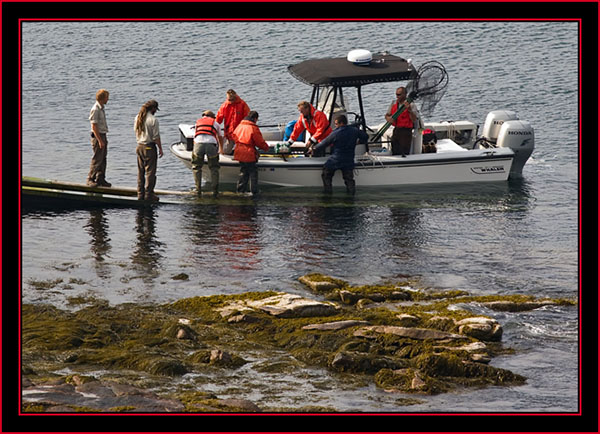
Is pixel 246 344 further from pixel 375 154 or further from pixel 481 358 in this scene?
pixel 375 154

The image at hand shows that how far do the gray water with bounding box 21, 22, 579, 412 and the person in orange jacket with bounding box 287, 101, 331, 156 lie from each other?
1186 mm

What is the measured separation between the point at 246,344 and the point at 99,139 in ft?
28.7

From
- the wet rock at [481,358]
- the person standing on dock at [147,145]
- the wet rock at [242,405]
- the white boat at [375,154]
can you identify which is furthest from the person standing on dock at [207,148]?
the wet rock at [242,405]

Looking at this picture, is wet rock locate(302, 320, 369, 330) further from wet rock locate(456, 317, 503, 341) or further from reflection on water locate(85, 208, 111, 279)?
reflection on water locate(85, 208, 111, 279)

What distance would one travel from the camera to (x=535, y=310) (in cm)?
1463

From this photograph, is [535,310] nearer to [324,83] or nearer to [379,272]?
[379,272]

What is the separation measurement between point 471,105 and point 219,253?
1570cm

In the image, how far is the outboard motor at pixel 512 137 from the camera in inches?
928

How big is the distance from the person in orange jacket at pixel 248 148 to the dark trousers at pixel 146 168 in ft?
6.07

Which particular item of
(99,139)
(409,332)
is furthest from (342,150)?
(409,332)

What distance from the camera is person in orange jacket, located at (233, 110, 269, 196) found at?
70.4 feet

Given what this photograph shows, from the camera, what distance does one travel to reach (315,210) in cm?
2114

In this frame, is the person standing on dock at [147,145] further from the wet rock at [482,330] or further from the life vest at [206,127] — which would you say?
the wet rock at [482,330]
